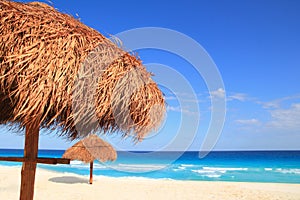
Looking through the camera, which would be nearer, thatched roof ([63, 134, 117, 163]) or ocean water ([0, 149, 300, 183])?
thatched roof ([63, 134, 117, 163])

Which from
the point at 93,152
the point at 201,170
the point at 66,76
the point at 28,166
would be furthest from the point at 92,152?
the point at 201,170

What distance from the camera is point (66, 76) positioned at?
7.52ft

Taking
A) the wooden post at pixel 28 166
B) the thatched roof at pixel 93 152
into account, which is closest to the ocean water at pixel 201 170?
the thatched roof at pixel 93 152

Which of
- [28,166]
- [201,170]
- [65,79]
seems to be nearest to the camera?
[65,79]

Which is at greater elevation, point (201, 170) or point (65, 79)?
point (65, 79)

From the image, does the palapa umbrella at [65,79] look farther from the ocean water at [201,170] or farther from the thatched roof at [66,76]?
the ocean water at [201,170]

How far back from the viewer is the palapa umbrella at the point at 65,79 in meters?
2.22

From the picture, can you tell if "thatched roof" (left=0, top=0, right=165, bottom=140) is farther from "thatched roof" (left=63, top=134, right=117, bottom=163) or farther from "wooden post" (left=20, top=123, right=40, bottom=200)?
"thatched roof" (left=63, top=134, right=117, bottom=163)

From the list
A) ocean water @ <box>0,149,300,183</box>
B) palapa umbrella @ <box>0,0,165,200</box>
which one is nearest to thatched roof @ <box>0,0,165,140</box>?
palapa umbrella @ <box>0,0,165,200</box>

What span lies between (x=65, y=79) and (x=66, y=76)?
0.03 m

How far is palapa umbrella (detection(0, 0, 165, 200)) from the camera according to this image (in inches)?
87.4

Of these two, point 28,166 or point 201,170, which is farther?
point 201,170

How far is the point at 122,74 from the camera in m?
2.52

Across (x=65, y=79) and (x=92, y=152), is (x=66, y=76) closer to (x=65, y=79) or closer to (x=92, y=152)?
(x=65, y=79)
